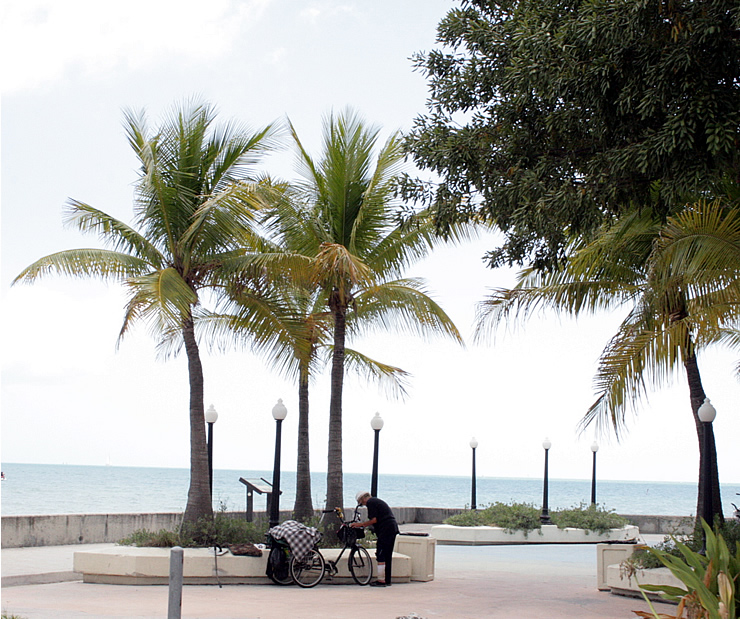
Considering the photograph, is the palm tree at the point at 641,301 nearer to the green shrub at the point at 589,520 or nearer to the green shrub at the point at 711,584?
the green shrub at the point at 711,584

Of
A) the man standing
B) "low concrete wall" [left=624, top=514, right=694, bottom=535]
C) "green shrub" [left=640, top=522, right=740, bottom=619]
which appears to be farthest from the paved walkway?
"low concrete wall" [left=624, top=514, right=694, bottom=535]

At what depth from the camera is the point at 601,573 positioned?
14281 millimetres

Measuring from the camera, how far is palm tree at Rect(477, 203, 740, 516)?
11.4 meters

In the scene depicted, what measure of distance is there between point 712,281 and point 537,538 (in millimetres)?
15188

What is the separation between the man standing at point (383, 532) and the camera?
13.9 m

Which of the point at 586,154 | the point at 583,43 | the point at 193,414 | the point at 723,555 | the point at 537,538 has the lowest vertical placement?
the point at 537,538

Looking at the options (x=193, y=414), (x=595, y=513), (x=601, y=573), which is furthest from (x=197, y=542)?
(x=595, y=513)

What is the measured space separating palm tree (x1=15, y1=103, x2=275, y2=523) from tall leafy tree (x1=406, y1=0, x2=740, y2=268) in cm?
535

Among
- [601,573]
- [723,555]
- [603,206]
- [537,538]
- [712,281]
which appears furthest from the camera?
[537,538]

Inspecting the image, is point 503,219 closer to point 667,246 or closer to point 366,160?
point 667,246

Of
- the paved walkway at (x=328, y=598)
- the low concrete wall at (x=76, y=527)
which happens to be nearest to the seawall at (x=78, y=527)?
the low concrete wall at (x=76, y=527)

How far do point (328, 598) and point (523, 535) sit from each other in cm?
1358

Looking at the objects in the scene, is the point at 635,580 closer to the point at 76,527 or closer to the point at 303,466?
the point at 303,466

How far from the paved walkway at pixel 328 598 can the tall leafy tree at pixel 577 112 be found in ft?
15.8
